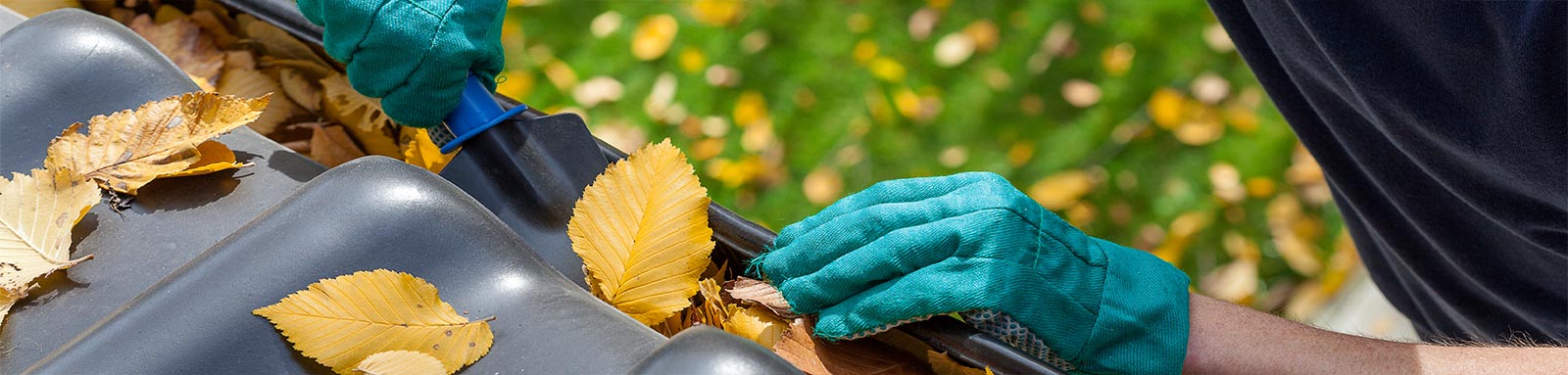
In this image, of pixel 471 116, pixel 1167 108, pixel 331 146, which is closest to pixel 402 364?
pixel 471 116

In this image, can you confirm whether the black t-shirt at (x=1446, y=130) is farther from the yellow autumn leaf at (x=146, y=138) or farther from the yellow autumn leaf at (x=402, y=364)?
the yellow autumn leaf at (x=146, y=138)

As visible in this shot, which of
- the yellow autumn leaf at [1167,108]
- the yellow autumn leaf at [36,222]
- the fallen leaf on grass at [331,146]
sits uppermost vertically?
the yellow autumn leaf at [36,222]

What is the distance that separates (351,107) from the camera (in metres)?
1.42

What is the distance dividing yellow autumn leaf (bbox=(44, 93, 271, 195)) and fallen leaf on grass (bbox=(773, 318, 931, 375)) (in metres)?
0.63

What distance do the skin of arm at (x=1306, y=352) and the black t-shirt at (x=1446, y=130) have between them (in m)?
0.24

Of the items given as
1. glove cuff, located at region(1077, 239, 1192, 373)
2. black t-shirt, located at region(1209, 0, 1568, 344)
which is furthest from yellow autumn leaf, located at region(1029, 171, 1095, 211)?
glove cuff, located at region(1077, 239, 1192, 373)

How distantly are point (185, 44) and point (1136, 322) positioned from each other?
1.30 meters

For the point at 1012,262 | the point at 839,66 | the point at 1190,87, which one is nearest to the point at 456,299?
the point at 1012,262

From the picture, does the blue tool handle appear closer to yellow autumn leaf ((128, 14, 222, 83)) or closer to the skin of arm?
yellow autumn leaf ((128, 14, 222, 83))

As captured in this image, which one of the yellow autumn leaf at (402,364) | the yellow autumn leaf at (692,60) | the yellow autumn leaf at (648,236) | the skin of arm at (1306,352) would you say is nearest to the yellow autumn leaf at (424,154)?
the yellow autumn leaf at (648,236)

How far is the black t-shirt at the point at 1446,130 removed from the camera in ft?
3.95

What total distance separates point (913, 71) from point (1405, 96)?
150 centimetres

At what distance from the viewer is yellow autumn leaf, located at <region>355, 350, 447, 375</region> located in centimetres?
88

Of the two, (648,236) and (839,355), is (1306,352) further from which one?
(648,236)
